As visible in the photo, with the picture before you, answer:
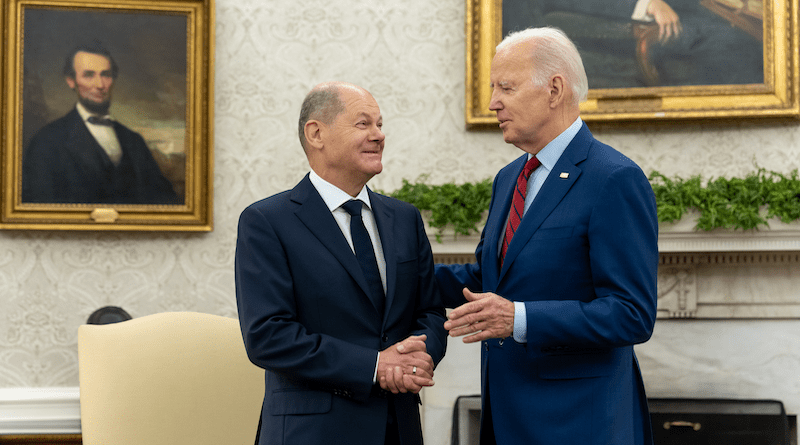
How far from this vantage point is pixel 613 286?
1.68 m

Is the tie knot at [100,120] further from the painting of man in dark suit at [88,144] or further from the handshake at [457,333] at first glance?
the handshake at [457,333]

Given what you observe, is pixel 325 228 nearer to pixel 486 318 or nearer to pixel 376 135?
pixel 376 135

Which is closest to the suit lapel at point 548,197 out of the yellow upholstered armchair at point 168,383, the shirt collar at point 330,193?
the shirt collar at point 330,193

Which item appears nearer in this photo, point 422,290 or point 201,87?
point 422,290

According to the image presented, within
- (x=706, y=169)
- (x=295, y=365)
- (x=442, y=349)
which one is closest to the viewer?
(x=295, y=365)

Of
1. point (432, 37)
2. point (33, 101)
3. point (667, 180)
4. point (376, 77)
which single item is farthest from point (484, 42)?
point (33, 101)

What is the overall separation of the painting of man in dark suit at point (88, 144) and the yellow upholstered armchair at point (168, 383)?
1.36 m

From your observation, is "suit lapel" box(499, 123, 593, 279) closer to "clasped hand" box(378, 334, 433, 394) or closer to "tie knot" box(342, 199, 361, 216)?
"clasped hand" box(378, 334, 433, 394)

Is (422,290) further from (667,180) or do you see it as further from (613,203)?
(667,180)

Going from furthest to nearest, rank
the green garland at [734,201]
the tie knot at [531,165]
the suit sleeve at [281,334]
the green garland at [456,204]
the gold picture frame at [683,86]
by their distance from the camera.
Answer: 1. the gold picture frame at [683,86]
2. the green garland at [456,204]
3. the green garland at [734,201]
4. the tie knot at [531,165]
5. the suit sleeve at [281,334]

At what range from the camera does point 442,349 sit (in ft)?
6.21

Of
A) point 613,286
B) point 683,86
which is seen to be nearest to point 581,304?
point 613,286

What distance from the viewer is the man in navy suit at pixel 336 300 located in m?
1.67

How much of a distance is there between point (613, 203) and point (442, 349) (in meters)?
0.61
